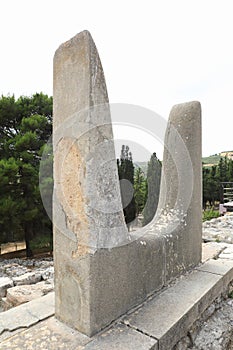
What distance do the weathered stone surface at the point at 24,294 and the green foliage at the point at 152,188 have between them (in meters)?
1.43

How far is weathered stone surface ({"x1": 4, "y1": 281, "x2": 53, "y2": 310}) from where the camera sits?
2.52m

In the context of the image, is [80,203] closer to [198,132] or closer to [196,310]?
[196,310]

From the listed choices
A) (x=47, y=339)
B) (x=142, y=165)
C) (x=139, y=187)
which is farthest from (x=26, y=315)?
(x=139, y=187)

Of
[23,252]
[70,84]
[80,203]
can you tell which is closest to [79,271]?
[80,203]

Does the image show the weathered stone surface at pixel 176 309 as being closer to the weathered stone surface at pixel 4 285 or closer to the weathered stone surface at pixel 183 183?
the weathered stone surface at pixel 183 183

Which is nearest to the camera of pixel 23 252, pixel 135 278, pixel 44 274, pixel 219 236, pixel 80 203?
pixel 80 203

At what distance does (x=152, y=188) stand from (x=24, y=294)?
1.98 meters

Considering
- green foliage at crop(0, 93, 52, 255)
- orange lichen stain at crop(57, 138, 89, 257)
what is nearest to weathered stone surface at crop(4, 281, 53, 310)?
orange lichen stain at crop(57, 138, 89, 257)

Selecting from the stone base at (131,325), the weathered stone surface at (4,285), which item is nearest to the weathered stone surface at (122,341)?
the stone base at (131,325)

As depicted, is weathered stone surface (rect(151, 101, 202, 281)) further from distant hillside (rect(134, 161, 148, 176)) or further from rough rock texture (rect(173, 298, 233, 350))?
rough rock texture (rect(173, 298, 233, 350))

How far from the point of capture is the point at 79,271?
5.11 ft

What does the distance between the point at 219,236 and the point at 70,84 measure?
414 cm

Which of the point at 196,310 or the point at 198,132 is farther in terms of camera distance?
the point at 198,132

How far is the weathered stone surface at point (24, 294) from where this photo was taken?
252cm
